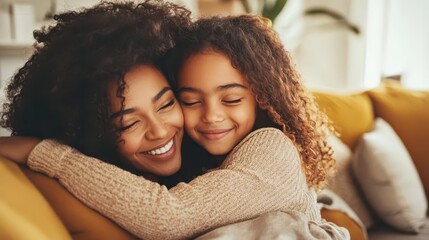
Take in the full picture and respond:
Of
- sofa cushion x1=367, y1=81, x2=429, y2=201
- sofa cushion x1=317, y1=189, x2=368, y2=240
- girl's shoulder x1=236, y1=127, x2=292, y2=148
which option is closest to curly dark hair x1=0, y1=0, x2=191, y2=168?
girl's shoulder x1=236, y1=127, x2=292, y2=148

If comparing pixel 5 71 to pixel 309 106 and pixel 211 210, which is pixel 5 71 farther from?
pixel 211 210

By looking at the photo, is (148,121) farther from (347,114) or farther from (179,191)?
(347,114)

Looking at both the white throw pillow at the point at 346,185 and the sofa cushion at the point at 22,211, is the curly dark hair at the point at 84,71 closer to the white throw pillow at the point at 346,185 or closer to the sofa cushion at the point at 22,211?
the sofa cushion at the point at 22,211

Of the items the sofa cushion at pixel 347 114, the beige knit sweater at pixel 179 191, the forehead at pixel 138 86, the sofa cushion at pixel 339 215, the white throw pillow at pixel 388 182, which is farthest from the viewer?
the sofa cushion at pixel 347 114

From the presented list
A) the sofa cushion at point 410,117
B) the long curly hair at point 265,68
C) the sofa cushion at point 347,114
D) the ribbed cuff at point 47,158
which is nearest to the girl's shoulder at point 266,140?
the long curly hair at point 265,68

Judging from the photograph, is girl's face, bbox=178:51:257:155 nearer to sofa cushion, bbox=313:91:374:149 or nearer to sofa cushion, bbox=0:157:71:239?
sofa cushion, bbox=0:157:71:239

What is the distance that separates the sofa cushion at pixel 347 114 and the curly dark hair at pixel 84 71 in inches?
43.8

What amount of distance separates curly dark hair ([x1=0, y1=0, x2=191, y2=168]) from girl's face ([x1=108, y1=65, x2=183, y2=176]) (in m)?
0.02

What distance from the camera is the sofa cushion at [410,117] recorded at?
2092 mm

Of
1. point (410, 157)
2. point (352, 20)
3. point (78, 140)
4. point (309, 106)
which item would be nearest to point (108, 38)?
point (78, 140)

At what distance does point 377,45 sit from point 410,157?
1.65 meters

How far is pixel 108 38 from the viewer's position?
991 mm

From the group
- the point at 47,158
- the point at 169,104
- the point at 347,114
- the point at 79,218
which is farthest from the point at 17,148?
the point at 347,114

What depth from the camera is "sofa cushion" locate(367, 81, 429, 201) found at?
209 cm
